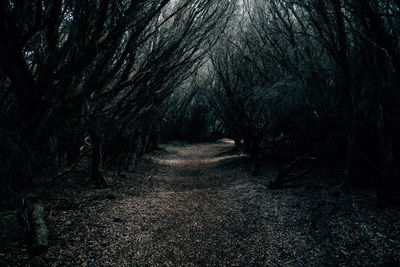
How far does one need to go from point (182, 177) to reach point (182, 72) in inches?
128

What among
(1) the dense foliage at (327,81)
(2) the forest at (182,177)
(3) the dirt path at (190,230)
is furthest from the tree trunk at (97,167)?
(1) the dense foliage at (327,81)

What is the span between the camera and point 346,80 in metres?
4.66

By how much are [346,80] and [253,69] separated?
4508mm

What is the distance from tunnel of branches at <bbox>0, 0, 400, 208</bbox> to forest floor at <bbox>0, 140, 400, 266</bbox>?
53 centimetres

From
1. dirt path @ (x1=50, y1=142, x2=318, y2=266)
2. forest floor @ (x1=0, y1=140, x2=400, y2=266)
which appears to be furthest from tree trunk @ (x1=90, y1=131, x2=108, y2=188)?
dirt path @ (x1=50, y1=142, x2=318, y2=266)

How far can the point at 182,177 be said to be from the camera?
7.83 m

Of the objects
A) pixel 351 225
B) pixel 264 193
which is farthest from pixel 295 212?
pixel 264 193

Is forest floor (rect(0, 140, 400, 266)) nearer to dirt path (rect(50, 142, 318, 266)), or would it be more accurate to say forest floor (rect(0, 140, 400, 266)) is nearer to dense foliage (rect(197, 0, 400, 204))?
dirt path (rect(50, 142, 318, 266))

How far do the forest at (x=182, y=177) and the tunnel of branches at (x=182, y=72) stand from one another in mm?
26

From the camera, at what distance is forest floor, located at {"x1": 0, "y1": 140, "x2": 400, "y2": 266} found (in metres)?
2.80

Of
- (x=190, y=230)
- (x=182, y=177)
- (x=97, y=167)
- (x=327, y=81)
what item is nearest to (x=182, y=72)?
(x=97, y=167)

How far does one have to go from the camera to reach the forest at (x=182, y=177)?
2816 mm

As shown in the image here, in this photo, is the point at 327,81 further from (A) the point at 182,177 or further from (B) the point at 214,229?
(A) the point at 182,177

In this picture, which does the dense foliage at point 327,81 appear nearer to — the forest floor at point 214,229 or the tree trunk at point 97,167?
the forest floor at point 214,229
